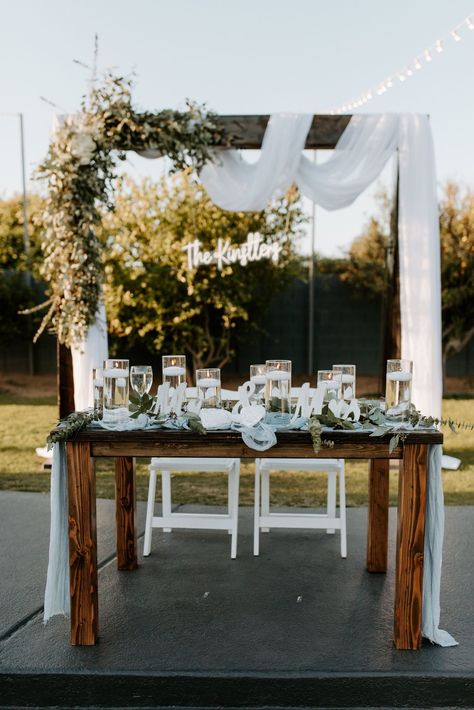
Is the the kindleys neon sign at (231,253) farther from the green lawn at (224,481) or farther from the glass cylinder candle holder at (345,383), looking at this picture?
the glass cylinder candle holder at (345,383)

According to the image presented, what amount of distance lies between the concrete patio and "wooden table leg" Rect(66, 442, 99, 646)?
5.7 inches

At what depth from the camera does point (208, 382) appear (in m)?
2.96

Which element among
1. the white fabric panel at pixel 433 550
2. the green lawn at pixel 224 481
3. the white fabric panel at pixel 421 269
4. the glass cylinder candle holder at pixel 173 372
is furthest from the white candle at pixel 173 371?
the white fabric panel at pixel 421 269

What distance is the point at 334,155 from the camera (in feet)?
18.4

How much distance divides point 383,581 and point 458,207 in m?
8.29

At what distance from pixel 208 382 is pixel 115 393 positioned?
396 millimetres

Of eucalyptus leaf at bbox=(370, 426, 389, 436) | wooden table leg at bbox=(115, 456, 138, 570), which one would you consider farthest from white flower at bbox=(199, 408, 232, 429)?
wooden table leg at bbox=(115, 456, 138, 570)

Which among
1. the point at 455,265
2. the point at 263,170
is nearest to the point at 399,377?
the point at 263,170

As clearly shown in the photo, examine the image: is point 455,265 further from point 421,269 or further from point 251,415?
point 251,415

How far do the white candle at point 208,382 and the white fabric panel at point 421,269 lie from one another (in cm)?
296

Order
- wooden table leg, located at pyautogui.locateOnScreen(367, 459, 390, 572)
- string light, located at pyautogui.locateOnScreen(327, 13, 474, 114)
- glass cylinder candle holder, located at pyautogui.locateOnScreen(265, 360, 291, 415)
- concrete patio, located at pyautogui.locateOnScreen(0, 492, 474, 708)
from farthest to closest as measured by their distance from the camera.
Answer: string light, located at pyautogui.locateOnScreen(327, 13, 474, 114), wooden table leg, located at pyautogui.locateOnScreen(367, 459, 390, 572), glass cylinder candle holder, located at pyautogui.locateOnScreen(265, 360, 291, 415), concrete patio, located at pyautogui.locateOnScreen(0, 492, 474, 708)

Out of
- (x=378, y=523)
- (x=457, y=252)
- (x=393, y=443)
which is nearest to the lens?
(x=393, y=443)

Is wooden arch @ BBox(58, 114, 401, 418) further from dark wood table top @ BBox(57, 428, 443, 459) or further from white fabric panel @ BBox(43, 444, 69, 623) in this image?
dark wood table top @ BBox(57, 428, 443, 459)

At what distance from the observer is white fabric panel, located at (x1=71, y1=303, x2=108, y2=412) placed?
574 centimetres
